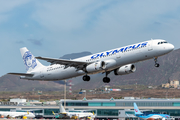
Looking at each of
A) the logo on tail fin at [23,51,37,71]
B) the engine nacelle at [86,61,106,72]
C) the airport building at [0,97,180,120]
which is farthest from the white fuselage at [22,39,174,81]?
the airport building at [0,97,180,120]

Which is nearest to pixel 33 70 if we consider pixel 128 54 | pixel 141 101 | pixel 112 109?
pixel 128 54

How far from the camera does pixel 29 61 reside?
262ft

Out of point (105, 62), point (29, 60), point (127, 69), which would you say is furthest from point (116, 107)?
point (105, 62)

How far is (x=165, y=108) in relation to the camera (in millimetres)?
143625

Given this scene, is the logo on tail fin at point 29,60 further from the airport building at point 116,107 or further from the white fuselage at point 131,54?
the airport building at point 116,107

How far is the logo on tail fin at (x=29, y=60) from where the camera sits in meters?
77.9

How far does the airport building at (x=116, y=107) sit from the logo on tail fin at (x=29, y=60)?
62141 mm

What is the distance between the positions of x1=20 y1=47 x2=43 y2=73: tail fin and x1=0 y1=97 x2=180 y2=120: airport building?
62174 mm

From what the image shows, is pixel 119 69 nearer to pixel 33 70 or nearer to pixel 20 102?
pixel 33 70

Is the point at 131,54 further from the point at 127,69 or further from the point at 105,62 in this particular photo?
the point at 127,69

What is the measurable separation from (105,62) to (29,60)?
1040 inches

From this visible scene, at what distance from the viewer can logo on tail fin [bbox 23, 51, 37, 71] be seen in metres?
77.9

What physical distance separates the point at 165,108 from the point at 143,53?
92.6m

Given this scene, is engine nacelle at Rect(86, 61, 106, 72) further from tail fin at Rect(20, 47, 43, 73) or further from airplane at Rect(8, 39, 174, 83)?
tail fin at Rect(20, 47, 43, 73)
